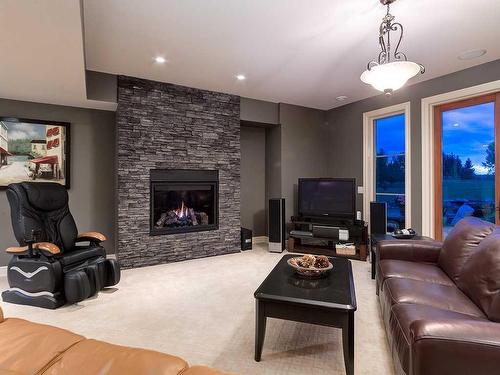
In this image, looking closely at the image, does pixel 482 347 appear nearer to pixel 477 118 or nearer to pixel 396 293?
pixel 396 293

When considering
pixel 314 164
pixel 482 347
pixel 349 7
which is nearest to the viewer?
pixel 482 347

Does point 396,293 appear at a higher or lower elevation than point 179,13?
lower

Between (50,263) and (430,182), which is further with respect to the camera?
(430,182)

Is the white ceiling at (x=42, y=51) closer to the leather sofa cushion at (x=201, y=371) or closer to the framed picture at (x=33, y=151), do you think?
the framed picture at (x=33, y=151)

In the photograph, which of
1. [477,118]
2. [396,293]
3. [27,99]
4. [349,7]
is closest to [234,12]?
[349,7]

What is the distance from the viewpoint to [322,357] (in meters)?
1.87

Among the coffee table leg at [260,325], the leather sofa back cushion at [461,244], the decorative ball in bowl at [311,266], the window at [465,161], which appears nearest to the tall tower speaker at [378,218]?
the window at [465,161]

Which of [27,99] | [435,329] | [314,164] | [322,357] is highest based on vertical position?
[27,99]

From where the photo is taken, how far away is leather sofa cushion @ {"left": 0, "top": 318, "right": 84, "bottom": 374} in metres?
0.95

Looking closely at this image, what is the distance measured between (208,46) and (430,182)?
11.1 ft

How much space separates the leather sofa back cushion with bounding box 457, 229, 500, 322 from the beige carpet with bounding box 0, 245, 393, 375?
66 centimetres

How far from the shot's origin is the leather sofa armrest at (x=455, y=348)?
1.08 meters

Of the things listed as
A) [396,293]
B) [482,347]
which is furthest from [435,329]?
[396,293]

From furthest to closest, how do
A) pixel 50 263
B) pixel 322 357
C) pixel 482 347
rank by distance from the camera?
pixel 50 263, pixel 322 357, pixel 482 347
